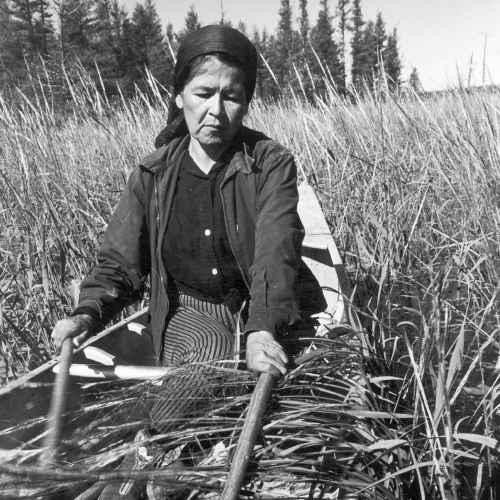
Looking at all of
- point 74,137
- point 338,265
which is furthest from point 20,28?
point 338,265

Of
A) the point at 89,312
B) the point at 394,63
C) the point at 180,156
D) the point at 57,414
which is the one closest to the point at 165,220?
the point at 180,156

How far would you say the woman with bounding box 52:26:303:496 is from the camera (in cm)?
170

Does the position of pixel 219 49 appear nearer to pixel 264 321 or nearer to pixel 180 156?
pixel 180 156

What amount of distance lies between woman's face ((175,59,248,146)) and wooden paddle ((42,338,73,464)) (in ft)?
2.41

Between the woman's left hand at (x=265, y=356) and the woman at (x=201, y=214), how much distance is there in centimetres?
31

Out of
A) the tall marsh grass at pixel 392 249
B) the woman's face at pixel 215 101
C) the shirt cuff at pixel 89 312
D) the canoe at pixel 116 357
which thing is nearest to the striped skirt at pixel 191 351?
the canoe at pixel 116 357

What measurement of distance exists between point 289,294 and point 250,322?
0.15m

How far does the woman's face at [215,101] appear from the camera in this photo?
1.71 meters

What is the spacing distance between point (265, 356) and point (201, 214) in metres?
0.75

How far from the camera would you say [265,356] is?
46.7 inches

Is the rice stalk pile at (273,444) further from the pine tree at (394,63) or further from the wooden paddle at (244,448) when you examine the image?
the pine tree at (394,63)

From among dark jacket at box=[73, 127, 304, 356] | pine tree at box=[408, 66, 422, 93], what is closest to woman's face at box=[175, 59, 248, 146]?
dark jacket at box=[73, 127, 304, 356]

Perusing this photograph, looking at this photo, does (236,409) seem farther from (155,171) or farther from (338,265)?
(338,265)

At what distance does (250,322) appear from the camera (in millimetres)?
1388
